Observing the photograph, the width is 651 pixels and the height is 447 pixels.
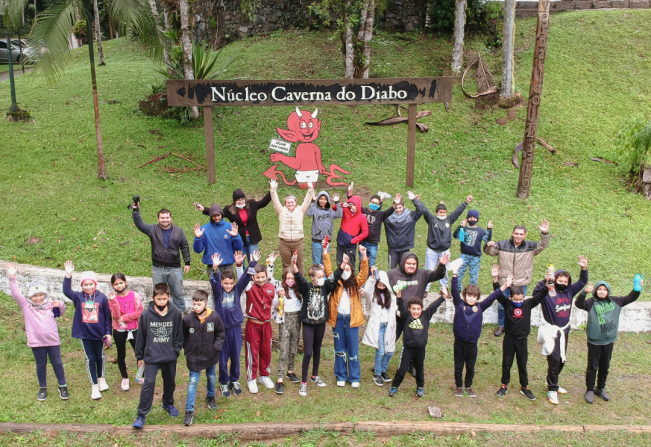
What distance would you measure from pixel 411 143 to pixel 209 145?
14.5 ft

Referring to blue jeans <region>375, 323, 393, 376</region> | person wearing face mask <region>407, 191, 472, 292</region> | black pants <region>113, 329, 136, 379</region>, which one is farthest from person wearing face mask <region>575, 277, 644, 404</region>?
black pants <region>113, 329, 136, 379</region>

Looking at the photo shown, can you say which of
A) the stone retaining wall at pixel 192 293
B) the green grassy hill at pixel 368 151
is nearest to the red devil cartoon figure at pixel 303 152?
the green grassy hill at pixel 368 151

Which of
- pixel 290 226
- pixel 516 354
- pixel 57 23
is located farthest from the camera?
pixel 57 23

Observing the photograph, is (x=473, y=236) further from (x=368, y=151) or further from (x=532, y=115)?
(x=368, y=151)

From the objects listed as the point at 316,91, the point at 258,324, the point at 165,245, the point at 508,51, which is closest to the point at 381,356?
the point at 258,324

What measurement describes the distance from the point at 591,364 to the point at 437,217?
110 inches

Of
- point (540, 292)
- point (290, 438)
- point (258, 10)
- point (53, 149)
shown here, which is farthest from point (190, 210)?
point (258, 10)

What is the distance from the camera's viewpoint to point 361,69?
600 inches

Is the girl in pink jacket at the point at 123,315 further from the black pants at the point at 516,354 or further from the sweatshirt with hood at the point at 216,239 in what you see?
the black pants at the point at 516,354

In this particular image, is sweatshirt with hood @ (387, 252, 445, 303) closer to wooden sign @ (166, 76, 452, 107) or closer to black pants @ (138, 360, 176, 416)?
black pants @ (138, 360, 176, 416)

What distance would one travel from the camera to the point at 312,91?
11.2 meters

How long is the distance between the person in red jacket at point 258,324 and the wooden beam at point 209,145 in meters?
6.27

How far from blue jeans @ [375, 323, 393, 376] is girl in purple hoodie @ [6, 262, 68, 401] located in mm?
3498

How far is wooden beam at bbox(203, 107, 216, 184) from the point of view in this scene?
37.9ft
